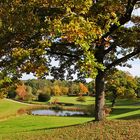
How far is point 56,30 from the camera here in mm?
14664

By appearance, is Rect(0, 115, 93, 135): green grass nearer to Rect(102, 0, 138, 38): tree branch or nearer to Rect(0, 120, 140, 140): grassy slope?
Rect(0, 120, 140, 140): grassy slope

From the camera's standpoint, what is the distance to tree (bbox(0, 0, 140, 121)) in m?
15.1

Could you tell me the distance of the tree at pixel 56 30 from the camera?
15109 mm

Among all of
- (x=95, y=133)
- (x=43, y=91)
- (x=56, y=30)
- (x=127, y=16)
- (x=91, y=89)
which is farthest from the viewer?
(x=43, y=91)

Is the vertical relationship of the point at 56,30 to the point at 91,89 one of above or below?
below

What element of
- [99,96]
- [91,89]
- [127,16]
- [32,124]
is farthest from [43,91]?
[127,16]

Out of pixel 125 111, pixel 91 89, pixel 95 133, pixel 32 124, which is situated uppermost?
pixel 91 89

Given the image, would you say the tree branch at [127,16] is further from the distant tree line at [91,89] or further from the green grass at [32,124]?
the green grass at [32,124]

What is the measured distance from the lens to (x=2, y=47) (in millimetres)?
16469

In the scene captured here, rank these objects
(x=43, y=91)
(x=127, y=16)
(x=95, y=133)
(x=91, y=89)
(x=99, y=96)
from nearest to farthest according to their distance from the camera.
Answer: (x=95, y=133)
(x=127, y=16)
(x=99, y=96)
(x=91, y=89)
(x=43, y=91)

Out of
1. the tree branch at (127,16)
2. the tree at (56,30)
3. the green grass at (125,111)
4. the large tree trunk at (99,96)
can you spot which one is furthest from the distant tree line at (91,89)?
the tree branch at (127,16)

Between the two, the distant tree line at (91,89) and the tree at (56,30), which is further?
the distant tree line at (91,89)

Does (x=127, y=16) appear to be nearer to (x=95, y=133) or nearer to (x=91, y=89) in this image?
(x=95, y=133)

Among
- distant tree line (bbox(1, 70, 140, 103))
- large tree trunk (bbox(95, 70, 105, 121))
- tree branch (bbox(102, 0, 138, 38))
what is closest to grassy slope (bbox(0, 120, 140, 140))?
large tree trunk (bbox(95, 70, 105, 121))
